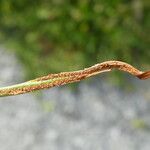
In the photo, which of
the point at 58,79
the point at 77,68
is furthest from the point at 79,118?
the point at 58,79

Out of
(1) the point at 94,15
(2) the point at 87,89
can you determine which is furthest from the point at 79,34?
(2) the point at 87,89

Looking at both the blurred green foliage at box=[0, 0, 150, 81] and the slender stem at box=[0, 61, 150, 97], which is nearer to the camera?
the slender stem at box=[0, 61, 150, 97]

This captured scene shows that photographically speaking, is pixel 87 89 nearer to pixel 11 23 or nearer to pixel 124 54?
pixel 124 54

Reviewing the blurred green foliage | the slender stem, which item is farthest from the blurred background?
the slender stem

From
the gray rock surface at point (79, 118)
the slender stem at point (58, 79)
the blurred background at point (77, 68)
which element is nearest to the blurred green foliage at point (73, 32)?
the blurred background at point (77, 68)

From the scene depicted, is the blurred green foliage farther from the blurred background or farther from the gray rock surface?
the gray rock surface

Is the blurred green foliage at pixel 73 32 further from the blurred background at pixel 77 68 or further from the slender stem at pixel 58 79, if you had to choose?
the slender stem at pixel 58 79

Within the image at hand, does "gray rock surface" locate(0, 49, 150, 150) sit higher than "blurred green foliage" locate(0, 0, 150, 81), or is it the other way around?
"blurred green foliage" locate(0, 0, 150, 81)

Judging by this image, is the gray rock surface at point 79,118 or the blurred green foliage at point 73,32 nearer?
the gray rock surface at point 79,118
